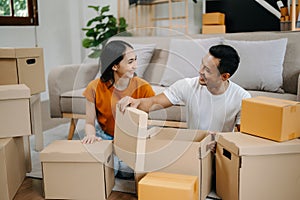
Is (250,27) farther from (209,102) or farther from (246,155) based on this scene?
(246,155)

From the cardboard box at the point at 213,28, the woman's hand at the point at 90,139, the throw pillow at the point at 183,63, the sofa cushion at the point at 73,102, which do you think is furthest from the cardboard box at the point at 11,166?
the cardboard box at the point at 213,28

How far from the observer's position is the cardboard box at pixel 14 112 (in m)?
1.57

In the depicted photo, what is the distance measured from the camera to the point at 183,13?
4.48 m

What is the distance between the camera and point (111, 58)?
1.51 metres

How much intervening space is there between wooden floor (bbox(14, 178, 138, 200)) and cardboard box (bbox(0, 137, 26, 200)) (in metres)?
0.03

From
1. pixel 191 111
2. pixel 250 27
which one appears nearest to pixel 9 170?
pixel 191 111

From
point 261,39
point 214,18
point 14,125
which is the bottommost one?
point 14,125

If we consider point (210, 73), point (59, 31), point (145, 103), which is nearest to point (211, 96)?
point (210, 73)

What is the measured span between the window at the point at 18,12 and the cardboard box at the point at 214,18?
1957mm

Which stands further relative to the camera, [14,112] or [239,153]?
[14,112]

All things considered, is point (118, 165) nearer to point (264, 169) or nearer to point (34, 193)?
point (34, 193)

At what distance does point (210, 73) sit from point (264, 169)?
0.48 meters

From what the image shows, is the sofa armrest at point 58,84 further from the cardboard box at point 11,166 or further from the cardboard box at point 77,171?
the cardboard box at point 77,171

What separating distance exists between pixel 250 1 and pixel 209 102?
2.88 meters
